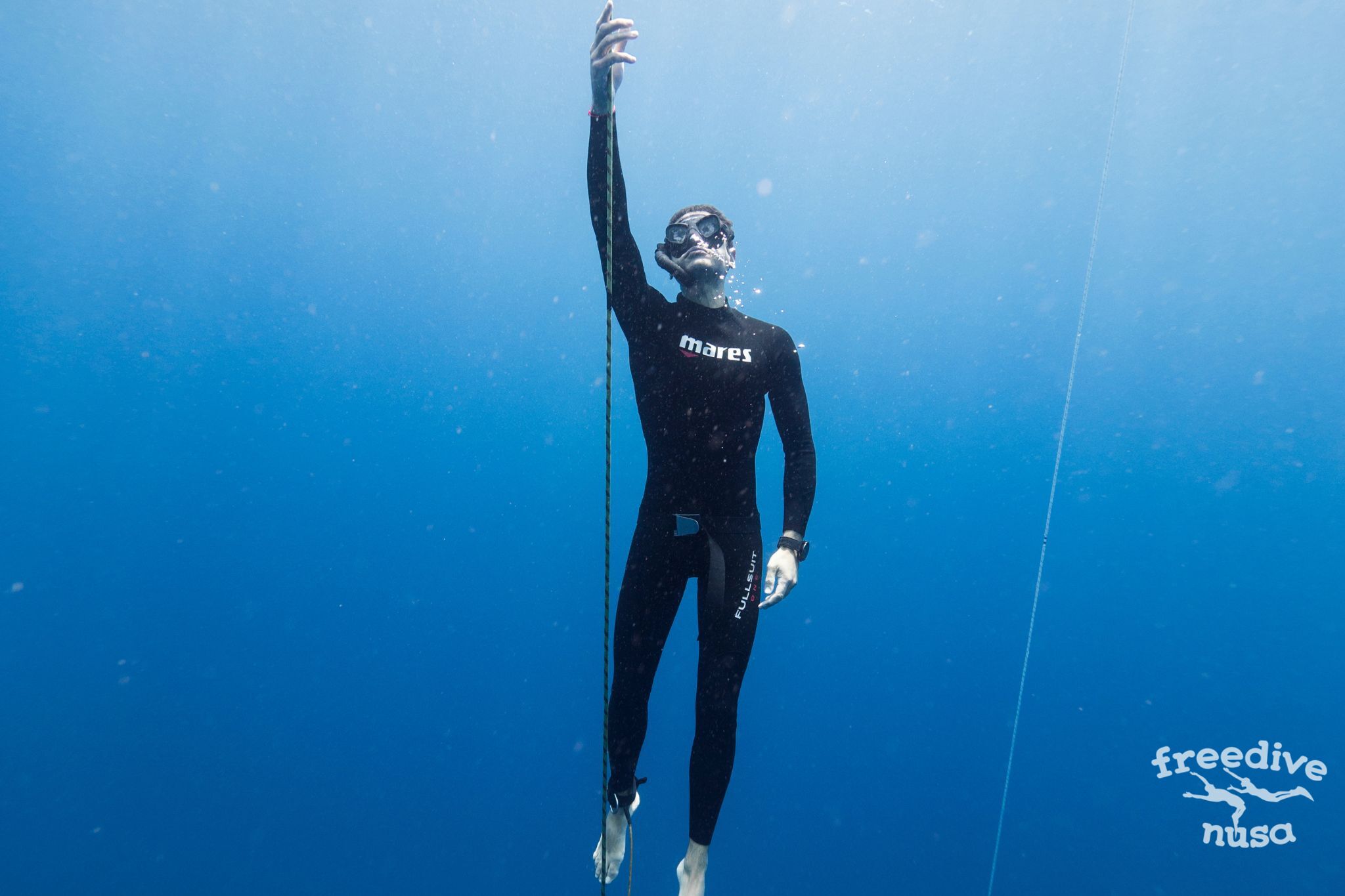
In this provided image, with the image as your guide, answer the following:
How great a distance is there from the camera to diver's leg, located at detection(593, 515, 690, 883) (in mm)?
2172

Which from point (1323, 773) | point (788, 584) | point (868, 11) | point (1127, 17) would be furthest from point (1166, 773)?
point (868, 11)

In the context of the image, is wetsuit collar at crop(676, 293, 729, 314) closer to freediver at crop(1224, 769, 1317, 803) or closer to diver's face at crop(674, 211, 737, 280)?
diver's face at crop(674, 211, 737, 280)

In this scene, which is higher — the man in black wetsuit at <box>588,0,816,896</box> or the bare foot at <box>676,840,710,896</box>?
the man in black wetsuit at <box>588,0,816,896</box>

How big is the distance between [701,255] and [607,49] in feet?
2.35

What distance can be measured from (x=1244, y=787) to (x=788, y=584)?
557 cm

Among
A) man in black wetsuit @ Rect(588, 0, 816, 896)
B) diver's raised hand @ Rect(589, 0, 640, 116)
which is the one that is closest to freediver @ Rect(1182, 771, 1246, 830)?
man in black wetsuit @ Rect(588, 0, 816, 896)

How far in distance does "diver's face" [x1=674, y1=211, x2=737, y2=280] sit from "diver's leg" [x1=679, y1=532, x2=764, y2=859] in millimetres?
930

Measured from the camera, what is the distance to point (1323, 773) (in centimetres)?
526

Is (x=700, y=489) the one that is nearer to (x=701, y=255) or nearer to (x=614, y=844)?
(x=701, y=255)

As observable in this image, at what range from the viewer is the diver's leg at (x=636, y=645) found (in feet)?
7.13

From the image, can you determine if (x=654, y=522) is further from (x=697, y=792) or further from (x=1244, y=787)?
(x=1244, y=787)

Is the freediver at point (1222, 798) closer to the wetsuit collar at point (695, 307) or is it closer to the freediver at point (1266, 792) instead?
the freediver at point (1266, 792)

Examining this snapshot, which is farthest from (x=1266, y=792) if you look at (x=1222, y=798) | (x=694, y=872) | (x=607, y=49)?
(x=607, y=49)

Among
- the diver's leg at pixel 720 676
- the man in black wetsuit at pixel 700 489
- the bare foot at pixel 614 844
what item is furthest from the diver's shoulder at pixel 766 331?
the bare foot at pixel 614 844
